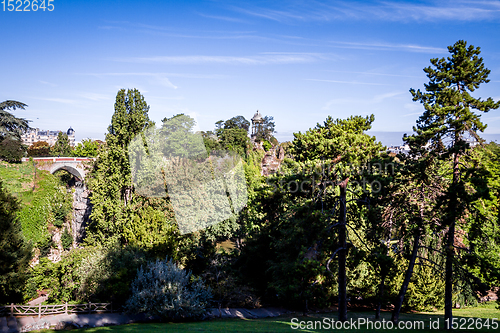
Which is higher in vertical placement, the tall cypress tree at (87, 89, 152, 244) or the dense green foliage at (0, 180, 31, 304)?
the tall cypress tree at (87, 89, 152, 244)

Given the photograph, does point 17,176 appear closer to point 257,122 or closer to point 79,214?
point 79,214

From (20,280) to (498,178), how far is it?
30579mm

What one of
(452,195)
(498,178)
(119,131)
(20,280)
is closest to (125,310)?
(20,280)

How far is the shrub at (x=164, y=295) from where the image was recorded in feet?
63.5

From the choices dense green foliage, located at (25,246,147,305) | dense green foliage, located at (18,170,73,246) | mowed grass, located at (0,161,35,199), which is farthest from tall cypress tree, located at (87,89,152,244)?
mowed grass, located at (0,161,35,199)

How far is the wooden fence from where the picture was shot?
19641 millimetres

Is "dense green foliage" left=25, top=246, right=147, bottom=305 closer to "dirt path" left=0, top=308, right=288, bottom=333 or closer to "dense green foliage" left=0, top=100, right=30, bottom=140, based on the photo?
"dirt path" left=0, top=308, right=288, bottom=333

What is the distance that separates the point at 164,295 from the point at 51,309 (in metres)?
7.20

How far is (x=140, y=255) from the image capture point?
75.6ft

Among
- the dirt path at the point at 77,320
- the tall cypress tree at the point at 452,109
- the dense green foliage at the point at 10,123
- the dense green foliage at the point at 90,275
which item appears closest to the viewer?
the tall cypress tree at the point at 452,109

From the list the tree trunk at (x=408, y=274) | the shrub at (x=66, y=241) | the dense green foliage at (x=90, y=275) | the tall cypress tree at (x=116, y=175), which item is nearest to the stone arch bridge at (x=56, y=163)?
the shrub at (x=66, y=241)

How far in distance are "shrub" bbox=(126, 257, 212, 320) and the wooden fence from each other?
2.00 metres

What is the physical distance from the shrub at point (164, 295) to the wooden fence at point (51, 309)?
2.00 meters

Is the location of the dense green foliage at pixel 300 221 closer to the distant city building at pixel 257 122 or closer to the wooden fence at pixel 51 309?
the wooden fence at pixel 51 309
